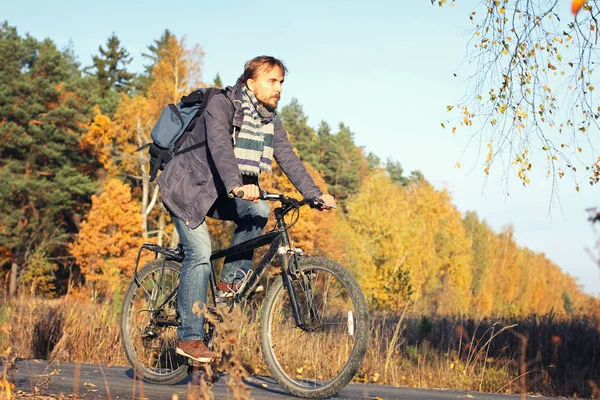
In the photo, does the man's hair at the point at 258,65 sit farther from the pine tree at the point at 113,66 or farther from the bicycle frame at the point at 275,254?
the pine tree at the point at 113,66

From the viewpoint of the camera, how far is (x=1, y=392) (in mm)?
3232

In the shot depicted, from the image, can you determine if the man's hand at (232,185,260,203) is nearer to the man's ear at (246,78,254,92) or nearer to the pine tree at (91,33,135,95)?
the man's ear at (246,78,254,92)

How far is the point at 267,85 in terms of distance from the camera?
4.76 meters

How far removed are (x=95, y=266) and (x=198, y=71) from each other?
1311 cm

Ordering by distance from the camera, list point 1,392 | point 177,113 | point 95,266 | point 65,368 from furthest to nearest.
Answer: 1. point 95,266
2. point 65,368
3. point 177,113
4. point 1,392

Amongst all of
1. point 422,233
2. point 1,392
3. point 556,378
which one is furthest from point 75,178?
point 1,392

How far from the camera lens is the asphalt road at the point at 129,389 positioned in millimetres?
4270

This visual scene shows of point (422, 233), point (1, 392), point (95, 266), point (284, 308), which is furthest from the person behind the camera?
point (422, 233)

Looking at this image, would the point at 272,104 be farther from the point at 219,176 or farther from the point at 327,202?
the point at 327,202

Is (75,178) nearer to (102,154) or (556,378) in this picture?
(102,154)

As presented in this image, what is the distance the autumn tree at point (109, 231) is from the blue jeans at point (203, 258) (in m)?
37.8

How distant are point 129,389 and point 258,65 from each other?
2.27m

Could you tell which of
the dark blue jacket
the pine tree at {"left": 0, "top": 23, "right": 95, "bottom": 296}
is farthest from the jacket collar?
the pine tree at {"left": 0, "top": 23, "right": 95, "bottom": 296}

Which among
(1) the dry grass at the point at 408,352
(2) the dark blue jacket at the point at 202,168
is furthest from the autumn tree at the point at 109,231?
(2) the dark blue jacket at the point at 202,168
